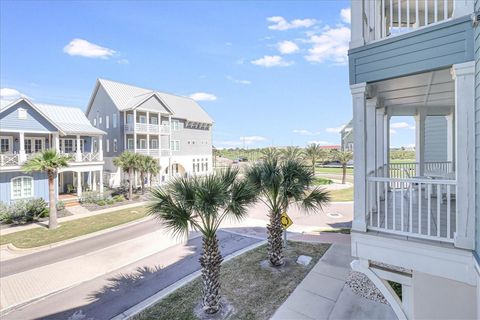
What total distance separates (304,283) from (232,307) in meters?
2.64

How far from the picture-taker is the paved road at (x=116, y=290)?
7.39 meters

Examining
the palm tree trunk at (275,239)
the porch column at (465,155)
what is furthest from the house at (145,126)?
the porch column at (465,155)

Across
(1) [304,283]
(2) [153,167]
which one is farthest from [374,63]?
(2) [153,167]

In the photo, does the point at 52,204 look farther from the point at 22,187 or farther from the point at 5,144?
the point at 5,144

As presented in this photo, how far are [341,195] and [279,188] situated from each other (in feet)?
57.2

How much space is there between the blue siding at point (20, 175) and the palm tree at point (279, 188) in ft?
61.5

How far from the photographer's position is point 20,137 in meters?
19.1

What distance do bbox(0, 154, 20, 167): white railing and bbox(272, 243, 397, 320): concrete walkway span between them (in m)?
21.1

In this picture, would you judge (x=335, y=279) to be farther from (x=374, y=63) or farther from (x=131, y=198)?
(x=131, y=198)

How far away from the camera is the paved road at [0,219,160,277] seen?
10.5 meters

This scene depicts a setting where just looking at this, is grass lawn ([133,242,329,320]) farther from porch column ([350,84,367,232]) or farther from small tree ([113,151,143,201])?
small tree ([113,151,143,201])

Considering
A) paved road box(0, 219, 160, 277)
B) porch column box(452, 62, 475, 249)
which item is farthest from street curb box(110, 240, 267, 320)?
Result: porch column box(452, 62, 475, 249)

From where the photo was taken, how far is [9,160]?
59.7 feet

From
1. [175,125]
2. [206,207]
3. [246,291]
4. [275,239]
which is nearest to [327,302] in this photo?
[246,291]
